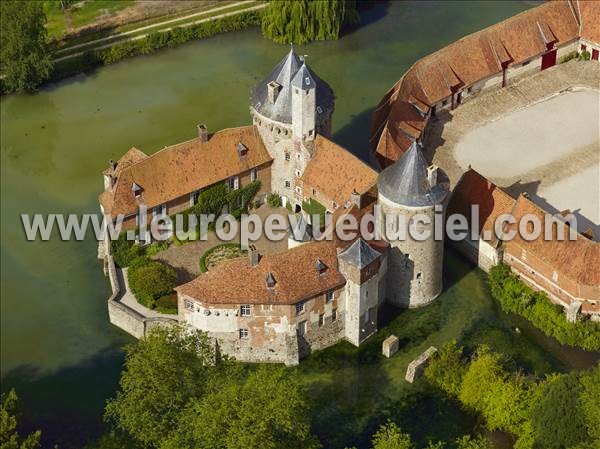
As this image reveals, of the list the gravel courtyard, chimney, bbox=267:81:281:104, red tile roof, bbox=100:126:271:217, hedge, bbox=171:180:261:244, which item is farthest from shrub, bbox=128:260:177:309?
the gravel courtyard

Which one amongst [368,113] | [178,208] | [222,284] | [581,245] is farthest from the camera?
[368,113]

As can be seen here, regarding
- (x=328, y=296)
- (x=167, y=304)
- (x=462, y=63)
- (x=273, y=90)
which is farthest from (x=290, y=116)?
(x=462, y=63)

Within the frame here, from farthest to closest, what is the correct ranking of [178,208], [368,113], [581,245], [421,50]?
1. [421,50]
2. [368,113]
3. [178,208]
4. [581,245]

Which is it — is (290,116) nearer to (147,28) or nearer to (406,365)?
(406,365)

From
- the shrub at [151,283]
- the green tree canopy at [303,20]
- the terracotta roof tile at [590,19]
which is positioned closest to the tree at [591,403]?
the shrub at [151,283]

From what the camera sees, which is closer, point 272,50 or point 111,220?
point 111,220

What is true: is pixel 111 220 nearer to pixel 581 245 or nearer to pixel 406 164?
pixel 406 164

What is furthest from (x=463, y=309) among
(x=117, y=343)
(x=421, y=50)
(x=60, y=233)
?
(x=421, y=50)
